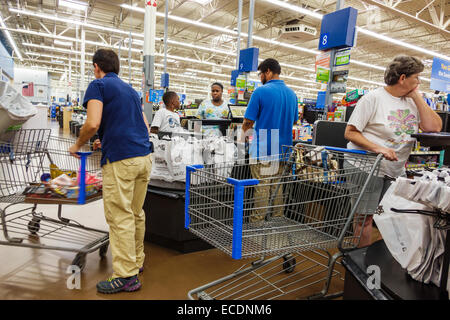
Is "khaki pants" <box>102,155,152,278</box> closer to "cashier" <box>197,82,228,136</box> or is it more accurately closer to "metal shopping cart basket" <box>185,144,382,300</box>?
"metal shopping cart basket" <box>185,144,382,300</box>

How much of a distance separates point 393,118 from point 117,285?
217 cm

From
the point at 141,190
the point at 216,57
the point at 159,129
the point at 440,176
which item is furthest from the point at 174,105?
the point at 216,57

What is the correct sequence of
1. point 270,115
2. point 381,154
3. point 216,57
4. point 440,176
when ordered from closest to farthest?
point 440,176, point 381,154, point 270,115, point 216,57

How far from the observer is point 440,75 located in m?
5.04

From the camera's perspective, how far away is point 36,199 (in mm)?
2279

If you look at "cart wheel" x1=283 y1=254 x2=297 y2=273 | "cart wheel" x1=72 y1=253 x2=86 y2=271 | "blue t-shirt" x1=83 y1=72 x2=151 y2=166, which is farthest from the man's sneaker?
"cart wheel" x1=283 y1=254 x2=297 y2=273

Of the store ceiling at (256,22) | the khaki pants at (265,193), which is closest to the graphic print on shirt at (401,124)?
the khaki pants at (265,193)

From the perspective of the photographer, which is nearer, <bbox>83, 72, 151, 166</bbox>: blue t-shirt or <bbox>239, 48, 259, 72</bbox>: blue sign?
<bbox>83, 72, 151, 166</bbox>: blue t-shirt

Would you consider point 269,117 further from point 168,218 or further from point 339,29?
point 339,29

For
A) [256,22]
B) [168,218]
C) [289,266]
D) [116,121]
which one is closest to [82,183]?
[116,121]

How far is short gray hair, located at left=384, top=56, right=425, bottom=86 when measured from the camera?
2053mm

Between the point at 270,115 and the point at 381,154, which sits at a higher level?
the point at 270,115
